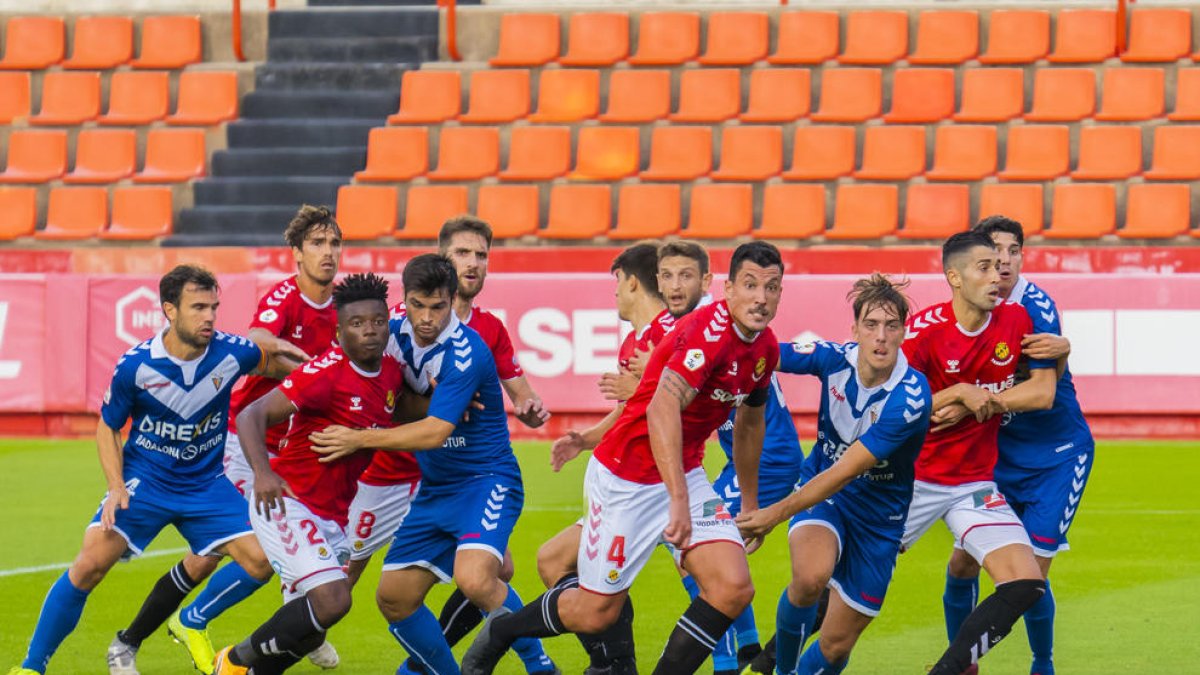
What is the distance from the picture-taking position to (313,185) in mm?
20609

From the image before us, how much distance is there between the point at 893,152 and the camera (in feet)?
64.6

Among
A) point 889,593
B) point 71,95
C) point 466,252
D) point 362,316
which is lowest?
point 889,593

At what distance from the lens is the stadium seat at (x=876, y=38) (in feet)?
67.5

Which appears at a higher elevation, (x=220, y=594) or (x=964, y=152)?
(x=964, y=152)

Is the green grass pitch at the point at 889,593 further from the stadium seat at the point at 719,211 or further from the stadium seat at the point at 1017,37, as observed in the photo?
the stadium seat at the point at 1017,37

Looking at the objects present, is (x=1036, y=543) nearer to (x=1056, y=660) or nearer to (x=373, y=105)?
(x=1056, y=660)

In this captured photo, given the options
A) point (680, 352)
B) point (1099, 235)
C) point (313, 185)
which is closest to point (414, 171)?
point (313, 185)

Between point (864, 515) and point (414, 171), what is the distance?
13612 mm

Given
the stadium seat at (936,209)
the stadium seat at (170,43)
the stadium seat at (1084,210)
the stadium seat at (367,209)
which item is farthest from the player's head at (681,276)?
the stadium seat at (170,43)

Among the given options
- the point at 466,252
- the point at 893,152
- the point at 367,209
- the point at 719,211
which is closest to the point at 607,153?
the point at 719,211

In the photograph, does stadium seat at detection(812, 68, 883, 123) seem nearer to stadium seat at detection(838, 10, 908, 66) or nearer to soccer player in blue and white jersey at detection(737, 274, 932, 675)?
stadium seat at detection(838, 10, 908, 66)

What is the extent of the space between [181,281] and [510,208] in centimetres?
1181

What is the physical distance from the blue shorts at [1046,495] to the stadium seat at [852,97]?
40.3 feet

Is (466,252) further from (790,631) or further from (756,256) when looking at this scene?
(790,631)
